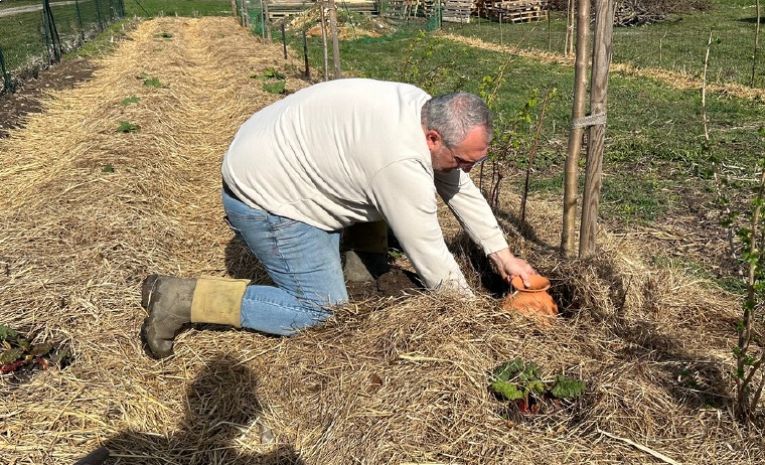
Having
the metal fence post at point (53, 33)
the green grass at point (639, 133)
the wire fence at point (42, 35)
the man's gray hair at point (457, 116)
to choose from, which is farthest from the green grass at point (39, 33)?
the man's gray hair at point (457, 116)

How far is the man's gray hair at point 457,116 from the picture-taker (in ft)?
8.34

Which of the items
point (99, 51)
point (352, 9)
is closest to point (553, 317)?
point (99, 51)

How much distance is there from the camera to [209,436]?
2711 mm

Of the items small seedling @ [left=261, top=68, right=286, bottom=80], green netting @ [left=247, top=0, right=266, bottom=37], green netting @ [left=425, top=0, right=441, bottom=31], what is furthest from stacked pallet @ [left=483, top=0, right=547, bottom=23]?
small seedling @ [left=261, top=68, right=286, bottom=80]

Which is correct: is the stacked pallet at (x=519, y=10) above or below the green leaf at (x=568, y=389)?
above

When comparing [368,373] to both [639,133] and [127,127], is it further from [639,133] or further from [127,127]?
[639,133]

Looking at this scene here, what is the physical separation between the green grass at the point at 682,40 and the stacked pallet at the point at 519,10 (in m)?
0.65

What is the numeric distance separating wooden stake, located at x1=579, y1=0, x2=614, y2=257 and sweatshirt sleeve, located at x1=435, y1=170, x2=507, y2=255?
574mm

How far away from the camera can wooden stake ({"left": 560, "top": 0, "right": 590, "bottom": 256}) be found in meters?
3.17

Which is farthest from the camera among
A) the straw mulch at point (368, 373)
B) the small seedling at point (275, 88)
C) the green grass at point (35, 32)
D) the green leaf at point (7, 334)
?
the green grass at point (35, 32)

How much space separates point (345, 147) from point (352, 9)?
2415cm

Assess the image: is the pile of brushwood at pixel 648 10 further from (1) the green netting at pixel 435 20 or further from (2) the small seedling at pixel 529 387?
(2) the small seedling at pixel 529 387

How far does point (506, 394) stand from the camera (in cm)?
249

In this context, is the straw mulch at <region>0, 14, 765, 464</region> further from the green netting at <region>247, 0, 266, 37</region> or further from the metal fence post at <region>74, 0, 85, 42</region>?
the metal fence post at <region>74, 0, 85, 42</region>
